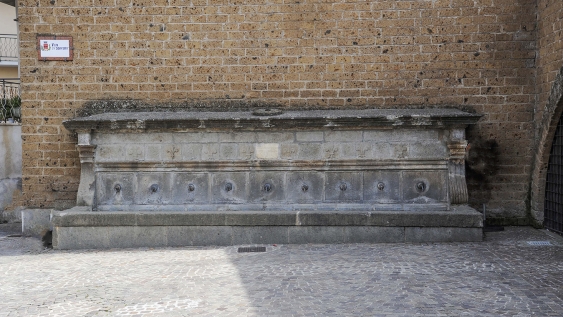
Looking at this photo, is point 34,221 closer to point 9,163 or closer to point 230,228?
point 9,163

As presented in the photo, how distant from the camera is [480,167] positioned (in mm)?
9242

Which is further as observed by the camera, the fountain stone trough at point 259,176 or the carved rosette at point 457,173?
the carved rosette at point 457,173

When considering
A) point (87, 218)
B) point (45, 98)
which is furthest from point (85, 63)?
point (87, 218)

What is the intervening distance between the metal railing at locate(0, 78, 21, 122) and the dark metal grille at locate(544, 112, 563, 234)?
10009 millimetres

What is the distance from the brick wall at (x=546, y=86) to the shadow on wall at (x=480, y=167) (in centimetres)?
61

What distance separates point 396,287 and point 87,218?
4.34 m

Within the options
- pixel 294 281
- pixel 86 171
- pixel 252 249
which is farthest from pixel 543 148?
pixel 86 171

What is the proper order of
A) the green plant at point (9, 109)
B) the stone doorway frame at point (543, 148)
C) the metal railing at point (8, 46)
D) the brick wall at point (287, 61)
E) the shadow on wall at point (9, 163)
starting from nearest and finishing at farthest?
1. the stone doorway frame at point (543, 148)
2. the brick wall at point (287, 61)
3. the shadow on wall at point (9, 163)
4. the green plant at point (9, 109)
5. the metal railing at point (8, 46)

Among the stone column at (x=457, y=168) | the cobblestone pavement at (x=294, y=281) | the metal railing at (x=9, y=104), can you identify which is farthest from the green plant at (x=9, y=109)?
the stone column at (x=457, y=168)

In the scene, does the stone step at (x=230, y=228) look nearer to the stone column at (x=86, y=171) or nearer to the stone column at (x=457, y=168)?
the stone column at (x=457, y=168)

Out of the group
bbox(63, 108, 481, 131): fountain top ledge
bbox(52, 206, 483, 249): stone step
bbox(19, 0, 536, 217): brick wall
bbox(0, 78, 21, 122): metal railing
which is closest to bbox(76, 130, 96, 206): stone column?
bbox(63, 108, 481, 131): fountain top ledge

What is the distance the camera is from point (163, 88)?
9406mm

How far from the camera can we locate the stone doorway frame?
8.28m

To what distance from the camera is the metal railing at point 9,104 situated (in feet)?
40.4
